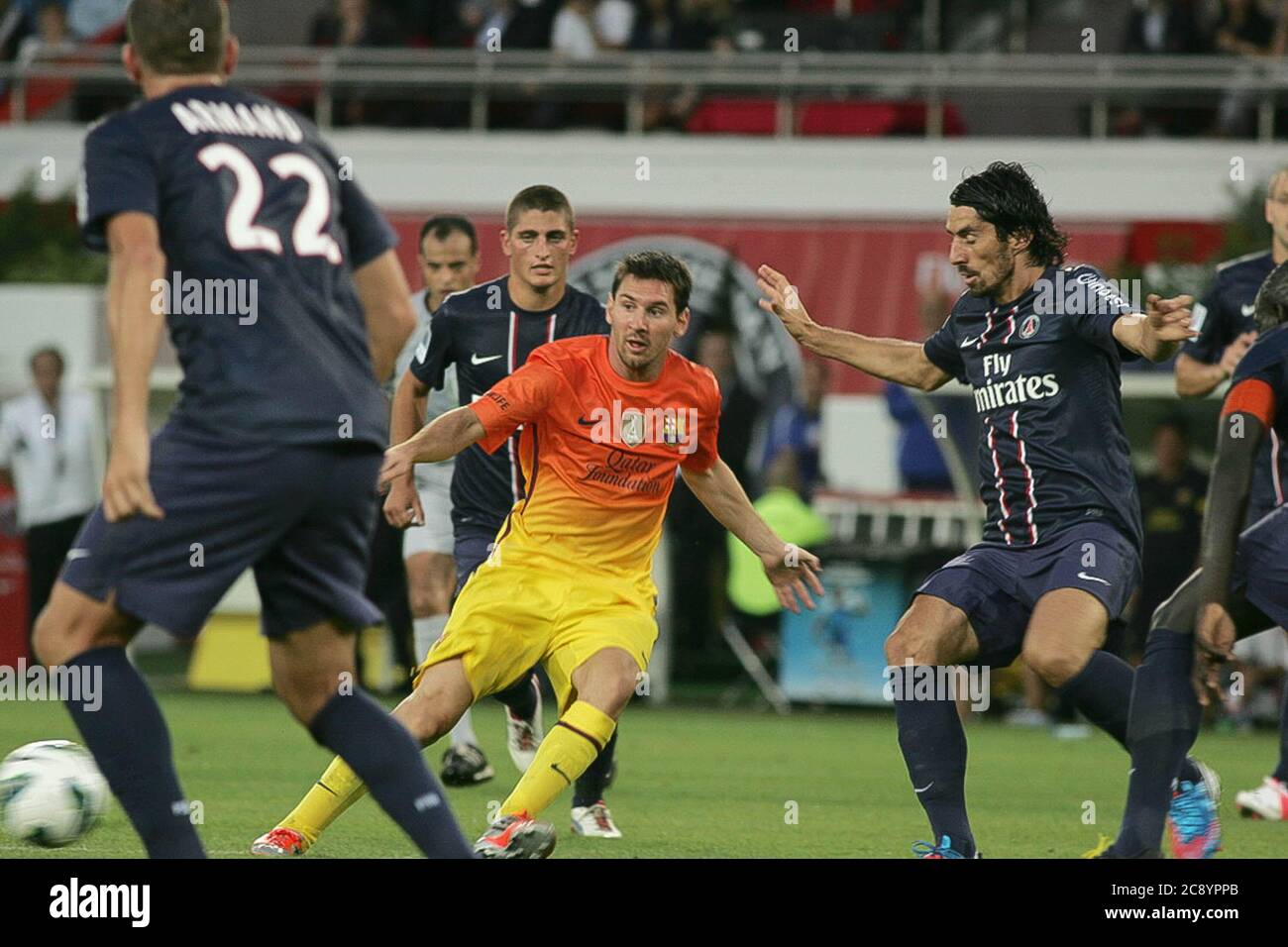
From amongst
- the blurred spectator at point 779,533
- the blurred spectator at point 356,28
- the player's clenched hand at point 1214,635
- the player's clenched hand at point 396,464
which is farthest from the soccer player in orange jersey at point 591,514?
the blurred spectator at point 356,28

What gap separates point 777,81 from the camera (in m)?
18.0

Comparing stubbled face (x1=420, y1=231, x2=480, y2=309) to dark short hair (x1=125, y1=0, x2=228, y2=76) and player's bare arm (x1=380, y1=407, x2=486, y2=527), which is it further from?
dark short hair (x1=125, y1=0, x2=228, y2=76)

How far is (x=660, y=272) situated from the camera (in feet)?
21.1

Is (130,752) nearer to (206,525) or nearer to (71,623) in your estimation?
(71,623)

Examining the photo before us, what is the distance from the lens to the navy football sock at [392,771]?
4719 mm

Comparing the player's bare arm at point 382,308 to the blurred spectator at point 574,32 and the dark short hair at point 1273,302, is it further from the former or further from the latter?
the blurred spectator at point 574,32

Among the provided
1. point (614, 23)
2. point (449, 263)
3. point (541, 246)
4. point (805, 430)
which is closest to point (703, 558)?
point (805, 430)

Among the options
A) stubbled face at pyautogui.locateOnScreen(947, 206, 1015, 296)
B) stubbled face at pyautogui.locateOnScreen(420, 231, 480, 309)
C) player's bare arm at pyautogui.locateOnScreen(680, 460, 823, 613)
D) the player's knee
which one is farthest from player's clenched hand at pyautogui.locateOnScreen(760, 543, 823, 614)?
stubbled face at pyautogui.locateOnScreen(420, 231, 480, 309)

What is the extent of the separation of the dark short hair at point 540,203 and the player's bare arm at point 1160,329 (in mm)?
2415

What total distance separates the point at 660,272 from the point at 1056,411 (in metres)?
1.32

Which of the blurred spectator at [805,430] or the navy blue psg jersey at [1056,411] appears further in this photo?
the blurred spectator at [805,430]
